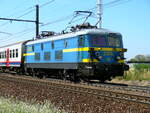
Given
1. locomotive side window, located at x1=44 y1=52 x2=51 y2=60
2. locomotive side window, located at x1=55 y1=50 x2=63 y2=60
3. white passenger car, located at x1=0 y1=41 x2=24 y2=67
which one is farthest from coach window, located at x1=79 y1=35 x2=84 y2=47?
white passenger car, located at x1=0 y1=41 x2=24 y2=67

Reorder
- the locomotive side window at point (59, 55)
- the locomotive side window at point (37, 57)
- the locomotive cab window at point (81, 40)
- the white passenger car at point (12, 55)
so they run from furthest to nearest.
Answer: the white passenger car at point (12, 55) → the locomotive side window at point (37, 57) → the locomotive side window at point (59, 55) → the locomotive cab window at point (81, 40)

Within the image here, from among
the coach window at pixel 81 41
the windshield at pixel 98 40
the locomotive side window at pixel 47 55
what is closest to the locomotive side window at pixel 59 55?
the locomotive side window at pixel 47 55

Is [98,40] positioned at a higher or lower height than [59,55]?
higher

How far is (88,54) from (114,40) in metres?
2.12

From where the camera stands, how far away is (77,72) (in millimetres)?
18031

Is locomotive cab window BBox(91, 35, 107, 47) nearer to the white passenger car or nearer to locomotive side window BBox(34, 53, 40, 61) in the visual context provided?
locomotive side window BBox(34, 53, 40, 61)

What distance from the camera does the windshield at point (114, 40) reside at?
1795 centimetres

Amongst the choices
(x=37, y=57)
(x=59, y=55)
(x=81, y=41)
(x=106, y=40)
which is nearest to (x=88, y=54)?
(x=81, y=41)

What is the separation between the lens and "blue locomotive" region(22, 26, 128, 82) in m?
Answer: 17.1

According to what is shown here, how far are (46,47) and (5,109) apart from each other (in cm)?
1446

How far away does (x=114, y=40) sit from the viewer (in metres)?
18.2

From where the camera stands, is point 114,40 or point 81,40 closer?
point 81,40

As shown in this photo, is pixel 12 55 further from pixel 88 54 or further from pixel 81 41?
→ pixel 88 54

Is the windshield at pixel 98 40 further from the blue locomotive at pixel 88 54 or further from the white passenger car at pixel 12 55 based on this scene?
the white passenger car at pixel 12 55
